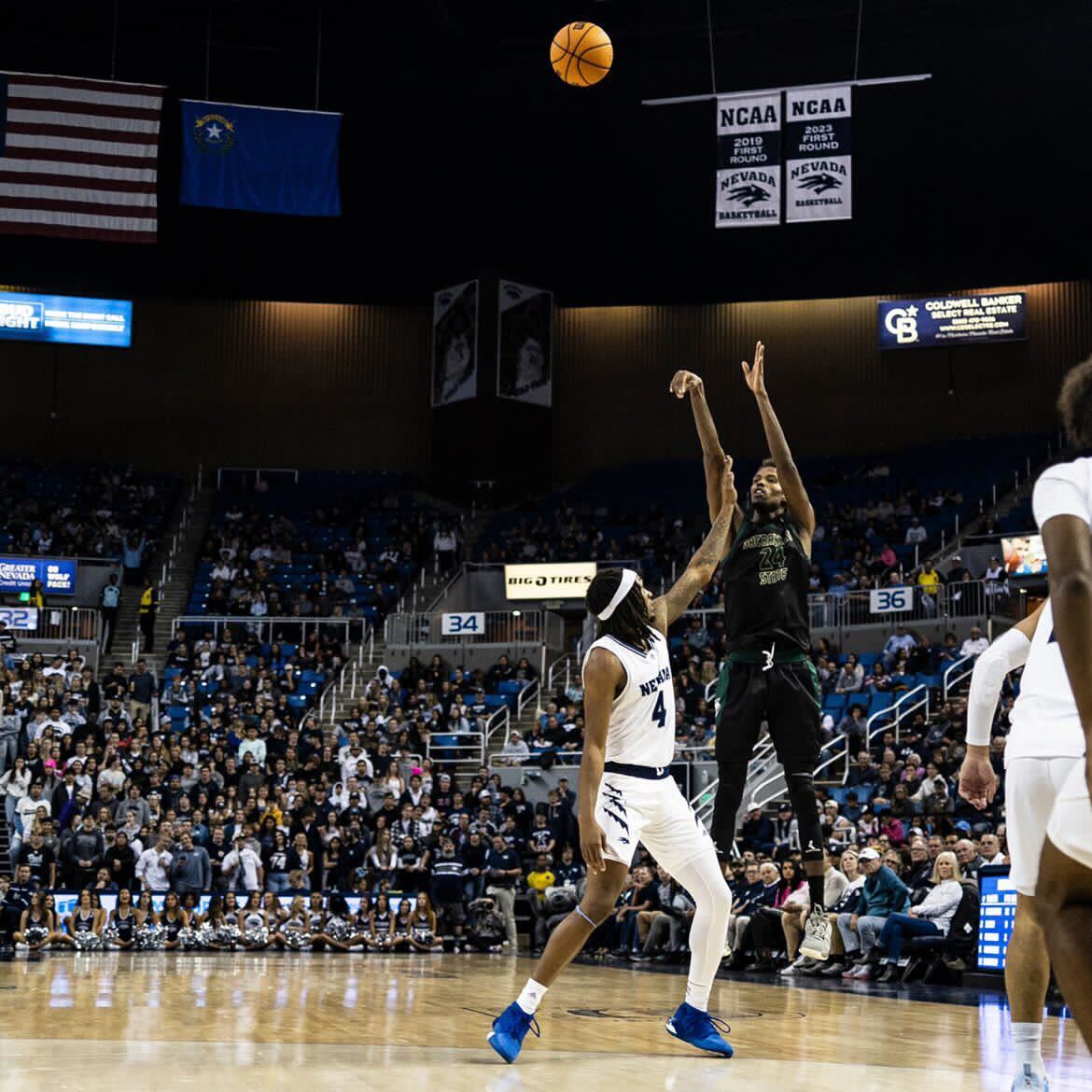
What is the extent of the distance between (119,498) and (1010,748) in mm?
33354

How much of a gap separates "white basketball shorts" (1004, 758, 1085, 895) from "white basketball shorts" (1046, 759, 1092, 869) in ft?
2.86

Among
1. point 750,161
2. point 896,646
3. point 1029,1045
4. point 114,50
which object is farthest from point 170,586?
point 1029,1045

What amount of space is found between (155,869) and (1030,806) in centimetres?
1778

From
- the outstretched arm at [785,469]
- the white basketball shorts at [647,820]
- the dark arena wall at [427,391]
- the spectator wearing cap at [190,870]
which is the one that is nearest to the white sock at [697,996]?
the white basketball shorts at [647,820]

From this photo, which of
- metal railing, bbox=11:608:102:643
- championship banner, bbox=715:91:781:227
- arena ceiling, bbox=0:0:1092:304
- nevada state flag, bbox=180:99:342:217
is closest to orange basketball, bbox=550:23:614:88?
championship banner, bbox=715:91:781:227

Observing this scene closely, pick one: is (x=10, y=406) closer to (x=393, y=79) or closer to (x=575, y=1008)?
(x=393, y=79)

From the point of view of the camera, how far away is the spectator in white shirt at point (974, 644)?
74.5 ft

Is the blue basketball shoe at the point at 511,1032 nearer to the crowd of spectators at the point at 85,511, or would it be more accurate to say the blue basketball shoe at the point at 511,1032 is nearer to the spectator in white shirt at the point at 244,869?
the spectator in white shirt at the point at 244,869

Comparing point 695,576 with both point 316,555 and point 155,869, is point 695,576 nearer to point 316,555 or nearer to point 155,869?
point 155,869

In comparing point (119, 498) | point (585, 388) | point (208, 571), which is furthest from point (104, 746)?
point (585, 388)

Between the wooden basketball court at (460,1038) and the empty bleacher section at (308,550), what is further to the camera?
the empty bleacher section at (308,550)

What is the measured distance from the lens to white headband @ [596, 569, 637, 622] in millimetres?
6723

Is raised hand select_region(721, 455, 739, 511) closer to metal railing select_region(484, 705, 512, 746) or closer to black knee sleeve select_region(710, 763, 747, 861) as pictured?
black knee sleeve select_region(710, 763, 747, 861)

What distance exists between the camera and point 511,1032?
20.9 feet
